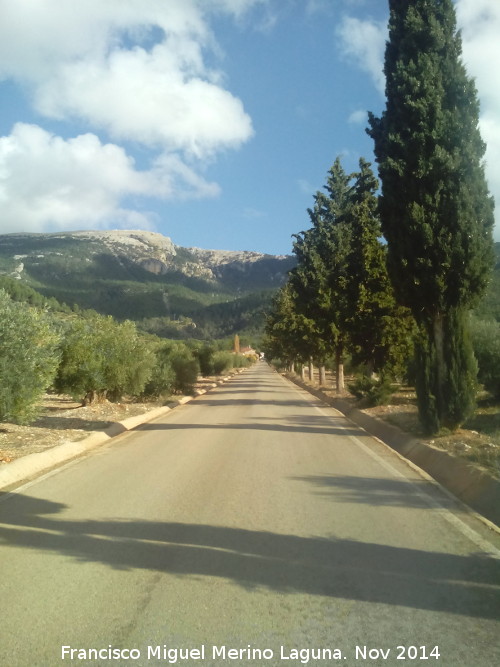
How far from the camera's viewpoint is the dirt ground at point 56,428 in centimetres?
1458

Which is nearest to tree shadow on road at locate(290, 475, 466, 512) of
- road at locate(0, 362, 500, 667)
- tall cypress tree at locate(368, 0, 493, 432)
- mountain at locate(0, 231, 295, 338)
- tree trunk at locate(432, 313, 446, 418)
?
road at locate(0, 362, 500, 667)

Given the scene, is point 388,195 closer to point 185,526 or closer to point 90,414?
point 185,526

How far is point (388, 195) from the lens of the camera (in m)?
15.7

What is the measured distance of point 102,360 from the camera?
79.2 feet

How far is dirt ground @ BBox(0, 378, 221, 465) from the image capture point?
14.6 meters

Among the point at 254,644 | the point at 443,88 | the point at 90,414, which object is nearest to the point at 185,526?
the point at 254,644

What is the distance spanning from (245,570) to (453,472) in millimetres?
5801

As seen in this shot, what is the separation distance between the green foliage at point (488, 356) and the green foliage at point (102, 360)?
1400 centimetres

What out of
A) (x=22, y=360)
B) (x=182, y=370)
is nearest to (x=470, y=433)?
(x=22, y=360)

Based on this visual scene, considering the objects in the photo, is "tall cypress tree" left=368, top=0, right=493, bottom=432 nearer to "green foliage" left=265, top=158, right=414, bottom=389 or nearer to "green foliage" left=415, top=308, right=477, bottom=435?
"green foliage" left=415, top=308, right=477, bottom=435

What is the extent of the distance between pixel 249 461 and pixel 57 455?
4348 millimetres

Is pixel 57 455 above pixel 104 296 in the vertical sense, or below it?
below

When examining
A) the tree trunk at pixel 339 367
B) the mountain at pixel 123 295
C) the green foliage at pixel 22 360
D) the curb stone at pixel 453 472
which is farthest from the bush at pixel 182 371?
the mountain at pixel 123 295

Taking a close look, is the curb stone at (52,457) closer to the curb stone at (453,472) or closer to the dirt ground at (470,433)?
the curb stone at (453,472)
